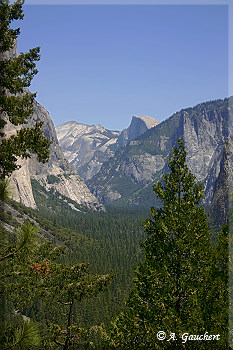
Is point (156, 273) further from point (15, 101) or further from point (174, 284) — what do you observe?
point (15, 101)

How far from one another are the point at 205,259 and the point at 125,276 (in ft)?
373

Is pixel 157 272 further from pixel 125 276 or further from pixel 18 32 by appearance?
pixel 125 276

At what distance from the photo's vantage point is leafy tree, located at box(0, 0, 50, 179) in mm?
13102

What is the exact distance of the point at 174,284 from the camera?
1329 centimetres

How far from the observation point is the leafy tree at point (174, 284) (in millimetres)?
12656

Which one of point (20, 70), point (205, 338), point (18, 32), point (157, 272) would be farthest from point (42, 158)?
point (205, 338)

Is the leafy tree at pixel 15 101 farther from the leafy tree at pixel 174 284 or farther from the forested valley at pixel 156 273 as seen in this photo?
the leafy tree at pixel 174 284

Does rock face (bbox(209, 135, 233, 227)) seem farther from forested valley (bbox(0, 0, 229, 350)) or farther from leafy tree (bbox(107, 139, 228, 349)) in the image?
leafy tree (bbox(107, 139, 228, 349))

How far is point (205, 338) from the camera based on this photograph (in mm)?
12742

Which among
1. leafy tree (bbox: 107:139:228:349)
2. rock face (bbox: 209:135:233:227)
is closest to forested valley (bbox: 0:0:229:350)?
leafy tree (bbox: 107:139:228:349)

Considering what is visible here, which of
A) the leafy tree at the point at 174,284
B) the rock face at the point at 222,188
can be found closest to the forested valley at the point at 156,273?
the leafy tree at the point at 174,284

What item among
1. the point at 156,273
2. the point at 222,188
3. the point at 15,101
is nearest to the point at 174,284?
the point at 156,273

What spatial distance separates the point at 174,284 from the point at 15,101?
10536 millimetres

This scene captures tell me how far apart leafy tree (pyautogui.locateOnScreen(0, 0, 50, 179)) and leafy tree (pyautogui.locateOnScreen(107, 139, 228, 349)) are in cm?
622
